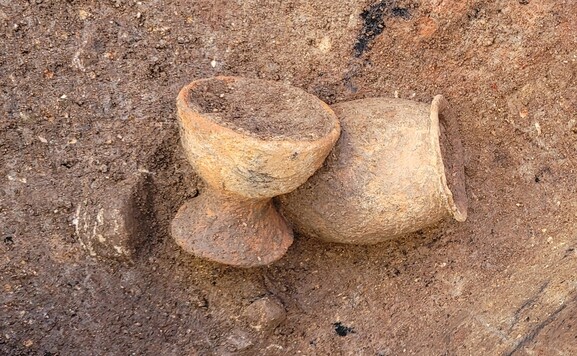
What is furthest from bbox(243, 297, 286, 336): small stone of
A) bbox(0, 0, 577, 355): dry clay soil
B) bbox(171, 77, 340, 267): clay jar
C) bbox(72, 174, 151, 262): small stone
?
bbox(72, 174, 151, 262): small stone

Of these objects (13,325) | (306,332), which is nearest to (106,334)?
(13,325)

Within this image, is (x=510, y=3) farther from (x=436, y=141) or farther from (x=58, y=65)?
(x=58, y=65)

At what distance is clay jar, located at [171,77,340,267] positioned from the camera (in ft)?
5.57

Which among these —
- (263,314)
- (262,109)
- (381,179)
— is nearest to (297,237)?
(263,314)

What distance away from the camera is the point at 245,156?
1.69 meters

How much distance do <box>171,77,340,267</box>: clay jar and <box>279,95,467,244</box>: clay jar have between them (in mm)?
125

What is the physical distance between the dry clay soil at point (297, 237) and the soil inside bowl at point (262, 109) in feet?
0.95

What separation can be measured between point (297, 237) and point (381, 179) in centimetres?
50

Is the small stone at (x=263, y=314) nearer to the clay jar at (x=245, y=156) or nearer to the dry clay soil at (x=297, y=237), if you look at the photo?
the dry clay soil at (x=297, y=237)

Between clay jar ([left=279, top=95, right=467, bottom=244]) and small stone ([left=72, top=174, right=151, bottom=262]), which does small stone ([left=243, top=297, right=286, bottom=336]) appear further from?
small stone ([left=72, top=174, right=151, bottom=262])

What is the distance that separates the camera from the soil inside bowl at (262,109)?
1742 millimetres

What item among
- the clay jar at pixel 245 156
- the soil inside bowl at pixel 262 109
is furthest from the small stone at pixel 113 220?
the soil inside bowl at pixel 262 109

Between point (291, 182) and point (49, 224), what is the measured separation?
86 centimetres

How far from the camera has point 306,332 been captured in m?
2.33
